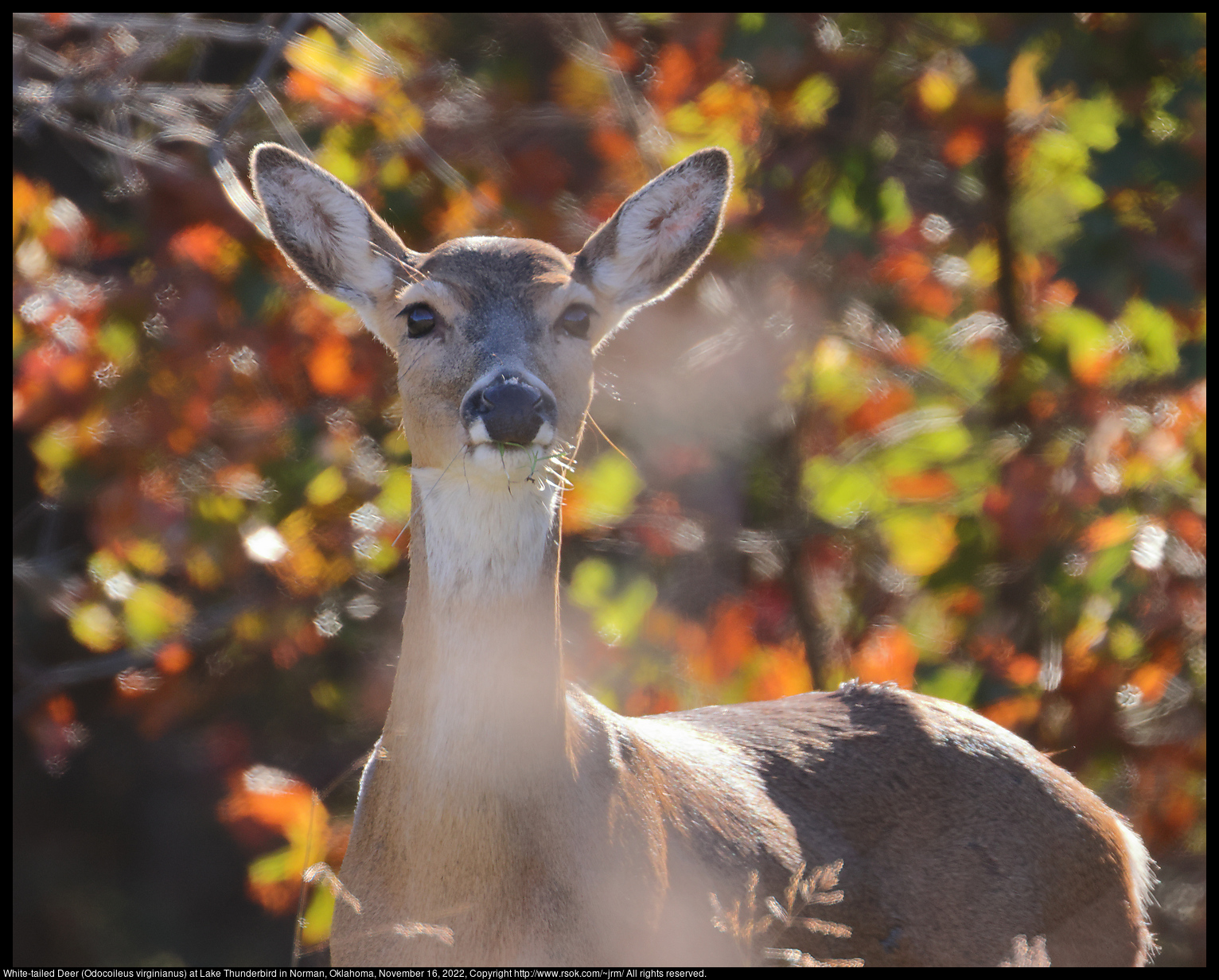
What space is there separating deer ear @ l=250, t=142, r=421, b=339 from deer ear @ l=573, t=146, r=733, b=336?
0.56 metres

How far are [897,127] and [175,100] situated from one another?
11.3ft

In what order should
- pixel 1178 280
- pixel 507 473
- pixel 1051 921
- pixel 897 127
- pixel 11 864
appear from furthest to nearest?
pixel 11 864
pixel 897 127
pixel 1178 280
pixel 1051 921
pixel 507 473

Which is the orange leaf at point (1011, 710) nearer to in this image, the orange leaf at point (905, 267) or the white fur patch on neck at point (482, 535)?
the orange leaf at point (905, 267)

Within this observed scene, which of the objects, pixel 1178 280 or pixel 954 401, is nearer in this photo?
pixel 1178 280

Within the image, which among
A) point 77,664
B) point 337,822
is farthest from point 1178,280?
point 77,664

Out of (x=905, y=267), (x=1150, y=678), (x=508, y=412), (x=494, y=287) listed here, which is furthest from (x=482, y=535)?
(x=1150, y=678)

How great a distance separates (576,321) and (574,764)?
3.95ft

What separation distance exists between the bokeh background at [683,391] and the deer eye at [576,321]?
2255 mm

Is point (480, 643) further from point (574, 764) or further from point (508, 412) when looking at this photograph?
point (508, 412)

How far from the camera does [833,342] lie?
6.26 m

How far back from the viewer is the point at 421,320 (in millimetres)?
3203

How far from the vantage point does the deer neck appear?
9.26 feet

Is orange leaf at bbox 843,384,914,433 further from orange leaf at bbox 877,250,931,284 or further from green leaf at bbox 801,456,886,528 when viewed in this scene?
orange leaf at bbox 877,250,931,284
